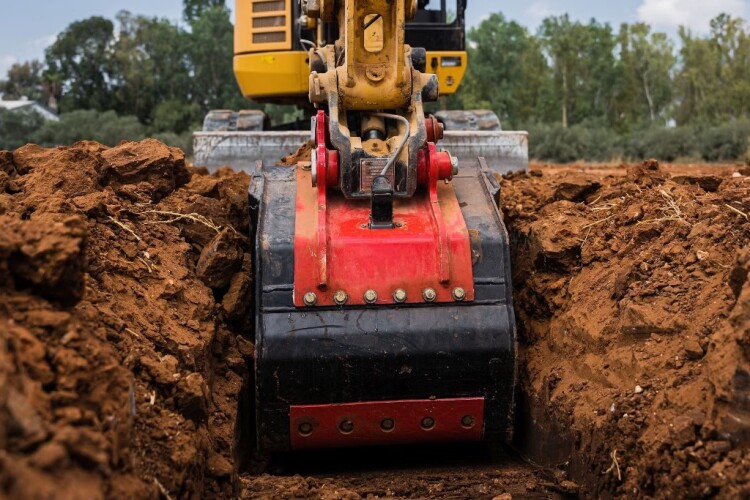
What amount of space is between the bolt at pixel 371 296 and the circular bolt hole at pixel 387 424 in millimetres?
644

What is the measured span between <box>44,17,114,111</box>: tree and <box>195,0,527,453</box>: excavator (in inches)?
1782

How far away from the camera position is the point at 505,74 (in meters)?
51.8

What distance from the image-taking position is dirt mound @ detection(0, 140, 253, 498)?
2988 mm

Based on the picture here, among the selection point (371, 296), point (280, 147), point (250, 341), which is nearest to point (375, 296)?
point (371, 296)

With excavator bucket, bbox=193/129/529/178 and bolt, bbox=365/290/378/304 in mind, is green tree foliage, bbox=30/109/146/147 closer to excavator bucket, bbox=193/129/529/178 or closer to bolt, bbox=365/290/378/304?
excavator bucket, bbox=193/129/529/178

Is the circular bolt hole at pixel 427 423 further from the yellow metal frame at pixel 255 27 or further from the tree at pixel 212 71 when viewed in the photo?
the tree at pixel 212 71

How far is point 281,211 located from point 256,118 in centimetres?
501

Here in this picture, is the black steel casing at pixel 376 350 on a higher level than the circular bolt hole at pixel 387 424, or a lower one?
higher

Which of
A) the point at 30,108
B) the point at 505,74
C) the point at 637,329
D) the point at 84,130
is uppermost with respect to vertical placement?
the point at 505,74

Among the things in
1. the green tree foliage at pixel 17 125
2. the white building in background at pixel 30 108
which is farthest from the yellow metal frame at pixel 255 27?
the white building in background at pixel 30 108

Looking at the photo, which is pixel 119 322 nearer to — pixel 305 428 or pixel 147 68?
pixel 305 428

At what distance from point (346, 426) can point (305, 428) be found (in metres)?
0.22

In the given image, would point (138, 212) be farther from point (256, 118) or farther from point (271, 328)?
point (256, 118)

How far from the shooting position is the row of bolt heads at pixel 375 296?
Result: 4.96 metres
